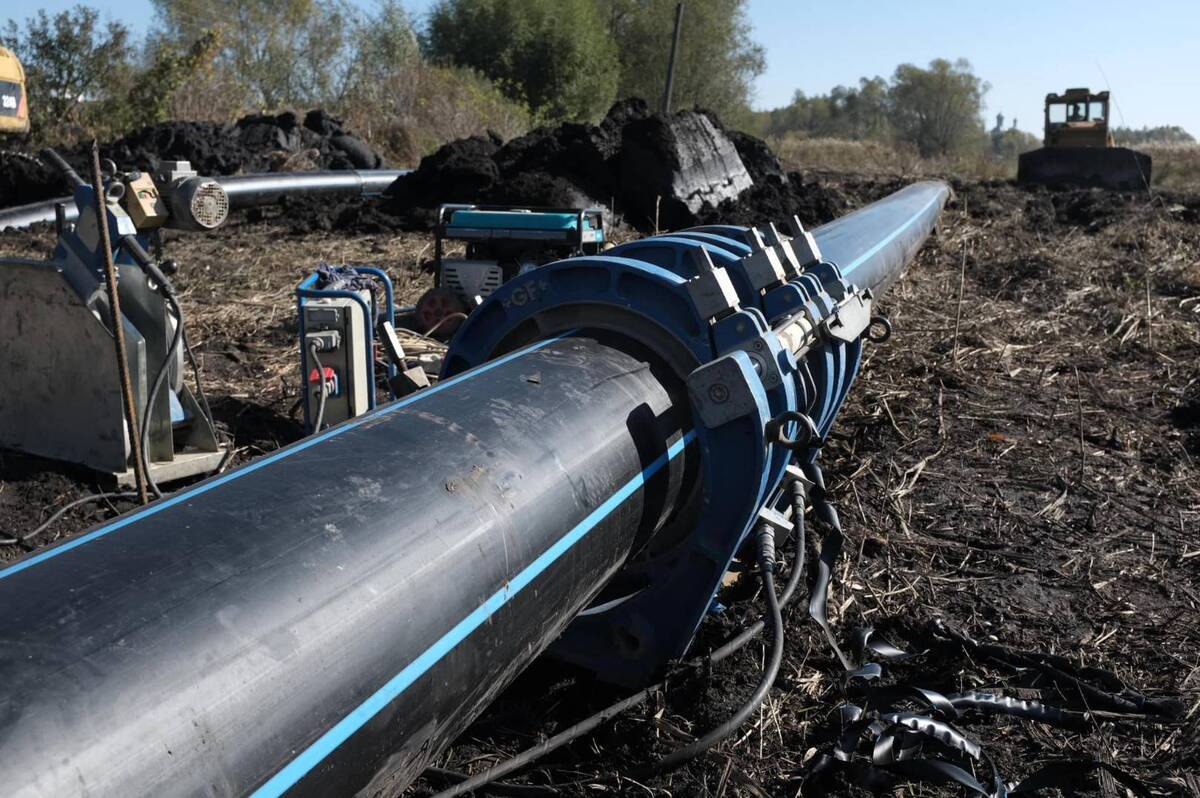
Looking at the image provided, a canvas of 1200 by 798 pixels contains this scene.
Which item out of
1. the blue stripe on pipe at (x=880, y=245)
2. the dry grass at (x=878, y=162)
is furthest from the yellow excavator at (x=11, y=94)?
the dry grass at (x=878, y=162)

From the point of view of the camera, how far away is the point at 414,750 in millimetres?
1523

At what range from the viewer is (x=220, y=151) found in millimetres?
13547

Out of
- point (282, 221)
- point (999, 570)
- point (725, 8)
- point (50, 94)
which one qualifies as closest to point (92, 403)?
point (999, 570)

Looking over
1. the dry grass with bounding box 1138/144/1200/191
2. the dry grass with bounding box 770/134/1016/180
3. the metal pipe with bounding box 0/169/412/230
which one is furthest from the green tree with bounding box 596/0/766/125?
the metal pipe with bounding box 0/169/412/230

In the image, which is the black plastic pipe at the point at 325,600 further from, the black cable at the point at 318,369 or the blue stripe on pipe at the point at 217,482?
the black cable at the point at 318,369

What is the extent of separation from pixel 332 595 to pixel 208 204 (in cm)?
289

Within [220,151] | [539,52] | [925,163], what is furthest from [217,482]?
[539,52]

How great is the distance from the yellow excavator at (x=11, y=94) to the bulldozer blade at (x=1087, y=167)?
16.3 m

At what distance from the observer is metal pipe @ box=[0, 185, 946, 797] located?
3.45 feet

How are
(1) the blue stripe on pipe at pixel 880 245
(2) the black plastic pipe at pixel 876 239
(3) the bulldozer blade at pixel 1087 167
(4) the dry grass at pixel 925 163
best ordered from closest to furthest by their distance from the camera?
1. (1) the blue stripe on pipe at pixel 880 245
2. (2) the black plastic pipe at pixel 876 239
3. (3) the bulldozer blade at pixel 1087 167
4. (4) the dry grass at pixel 925 163

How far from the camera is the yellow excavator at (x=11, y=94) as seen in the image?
396 inches

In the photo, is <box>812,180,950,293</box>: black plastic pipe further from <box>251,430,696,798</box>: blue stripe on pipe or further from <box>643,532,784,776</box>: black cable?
<box>251,430,696,798</box>: blue stripe on pipe

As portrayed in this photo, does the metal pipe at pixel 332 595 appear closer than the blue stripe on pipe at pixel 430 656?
Yes

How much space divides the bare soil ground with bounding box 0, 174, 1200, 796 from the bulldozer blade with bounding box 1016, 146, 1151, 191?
11.1 m
